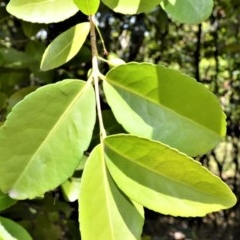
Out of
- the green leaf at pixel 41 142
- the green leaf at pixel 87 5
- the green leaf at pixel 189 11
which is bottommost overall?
the green leaf at pixel 41 142

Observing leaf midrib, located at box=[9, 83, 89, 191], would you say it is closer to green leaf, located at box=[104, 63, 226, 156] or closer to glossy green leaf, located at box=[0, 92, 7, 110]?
green leaf, located at box=[104, 63, 226, 156]

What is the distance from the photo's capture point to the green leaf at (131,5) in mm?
595

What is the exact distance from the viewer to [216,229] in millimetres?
2920

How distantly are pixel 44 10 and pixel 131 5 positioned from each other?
89 millimetres

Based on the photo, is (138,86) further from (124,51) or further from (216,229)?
(216,229)

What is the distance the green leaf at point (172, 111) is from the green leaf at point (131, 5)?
0.18ft

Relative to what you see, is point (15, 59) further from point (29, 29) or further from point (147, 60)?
point (147, 60)

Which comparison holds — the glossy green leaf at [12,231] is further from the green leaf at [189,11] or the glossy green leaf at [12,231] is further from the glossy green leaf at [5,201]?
the green leaf at [189,11]

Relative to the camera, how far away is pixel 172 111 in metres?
0.59

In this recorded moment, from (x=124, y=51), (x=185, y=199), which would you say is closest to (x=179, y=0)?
(x=185, y=199)

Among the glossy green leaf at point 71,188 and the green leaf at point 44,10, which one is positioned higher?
the green leaf at point 44,10

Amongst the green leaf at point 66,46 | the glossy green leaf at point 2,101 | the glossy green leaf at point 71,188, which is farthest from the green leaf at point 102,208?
the glossy green leaf at point 2,101

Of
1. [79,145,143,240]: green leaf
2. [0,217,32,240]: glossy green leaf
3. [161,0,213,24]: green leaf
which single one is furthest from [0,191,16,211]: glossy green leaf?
[161,0,213,24]: green leaf

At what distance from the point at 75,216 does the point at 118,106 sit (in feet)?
2.60
